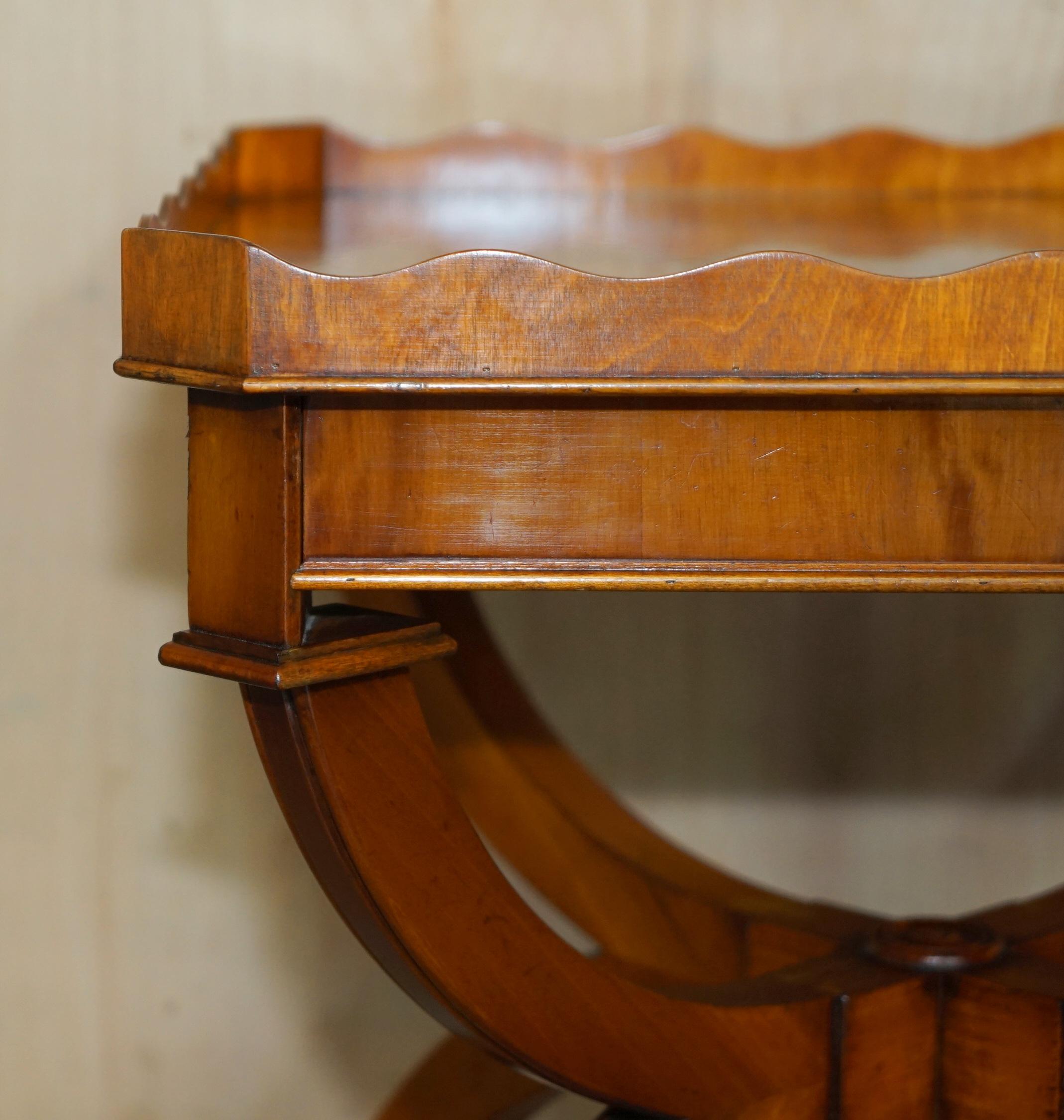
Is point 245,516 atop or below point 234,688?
atop

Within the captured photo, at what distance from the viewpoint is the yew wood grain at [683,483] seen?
0.47m

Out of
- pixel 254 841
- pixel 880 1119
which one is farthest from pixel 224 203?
pixel 880 1119

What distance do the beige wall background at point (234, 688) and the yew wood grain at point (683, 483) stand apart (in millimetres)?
570

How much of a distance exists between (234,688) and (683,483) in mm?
616

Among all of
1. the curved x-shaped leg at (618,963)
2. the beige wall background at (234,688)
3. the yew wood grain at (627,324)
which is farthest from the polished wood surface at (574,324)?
the beige wall background at (234,688)

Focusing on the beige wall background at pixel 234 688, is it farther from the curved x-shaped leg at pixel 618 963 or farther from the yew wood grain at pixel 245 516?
the yew wood grain at pixel 245 516

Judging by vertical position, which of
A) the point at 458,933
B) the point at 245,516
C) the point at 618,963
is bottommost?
the point at 618,963

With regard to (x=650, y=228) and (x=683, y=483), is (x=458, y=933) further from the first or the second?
(x=650, y=228)

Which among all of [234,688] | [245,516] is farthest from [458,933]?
[234,688]

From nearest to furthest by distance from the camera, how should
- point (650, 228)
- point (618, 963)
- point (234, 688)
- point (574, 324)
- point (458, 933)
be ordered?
point (574, 324)
point (458, 933)
point (650, 228)
point (618, 963)
point (234, 688)

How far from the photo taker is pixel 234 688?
1.01m

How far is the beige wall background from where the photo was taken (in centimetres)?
97

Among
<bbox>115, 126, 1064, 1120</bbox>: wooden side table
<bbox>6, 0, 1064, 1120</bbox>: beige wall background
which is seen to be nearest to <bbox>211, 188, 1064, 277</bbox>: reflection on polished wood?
<bbox>115, 126, 1064, 1120</bbox>: wooden side table

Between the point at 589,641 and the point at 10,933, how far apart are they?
49 centimetres
